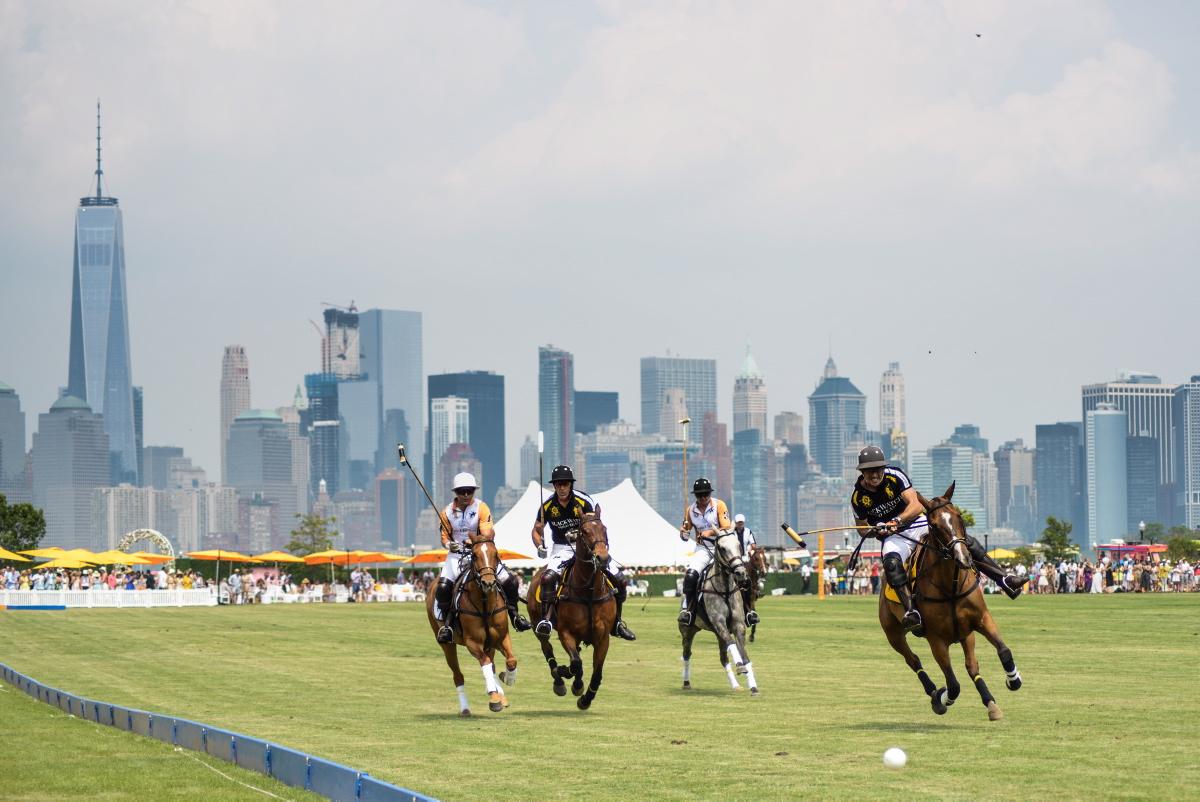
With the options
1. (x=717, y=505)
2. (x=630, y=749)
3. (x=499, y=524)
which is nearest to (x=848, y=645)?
(x=717, y=505)

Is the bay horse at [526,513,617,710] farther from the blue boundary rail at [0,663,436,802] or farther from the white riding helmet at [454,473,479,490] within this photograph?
the blue boundary rail at [0,663,436,802]

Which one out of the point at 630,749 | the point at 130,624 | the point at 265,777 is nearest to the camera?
the point at 265,777

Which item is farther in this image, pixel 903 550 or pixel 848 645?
pixel 848 645

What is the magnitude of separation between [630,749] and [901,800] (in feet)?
15.2

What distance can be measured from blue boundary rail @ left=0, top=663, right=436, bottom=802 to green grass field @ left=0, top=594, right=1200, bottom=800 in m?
0.62

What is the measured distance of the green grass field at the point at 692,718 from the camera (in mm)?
15555

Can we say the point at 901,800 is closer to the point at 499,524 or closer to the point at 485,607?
the point at 485,607

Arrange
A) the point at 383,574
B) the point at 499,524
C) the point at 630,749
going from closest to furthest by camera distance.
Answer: the point at 630,749 → the point at 499,524 → the point at 383,574

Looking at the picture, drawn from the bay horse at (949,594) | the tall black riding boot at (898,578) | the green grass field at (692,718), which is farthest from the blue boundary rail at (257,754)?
the bay horse at (949,594)

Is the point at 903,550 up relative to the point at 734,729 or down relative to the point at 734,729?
up

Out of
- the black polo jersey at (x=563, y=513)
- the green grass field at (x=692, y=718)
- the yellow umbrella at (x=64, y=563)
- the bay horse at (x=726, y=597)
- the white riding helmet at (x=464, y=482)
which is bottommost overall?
the yellow umbrella at (x=64, y=563)

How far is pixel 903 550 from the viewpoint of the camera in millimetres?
20203

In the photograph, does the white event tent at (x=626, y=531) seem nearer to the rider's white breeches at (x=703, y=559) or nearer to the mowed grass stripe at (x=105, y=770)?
the rider's white breeches at (x=703, y=559)

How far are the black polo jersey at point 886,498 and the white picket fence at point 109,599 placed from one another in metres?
68.5
